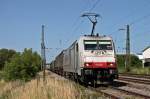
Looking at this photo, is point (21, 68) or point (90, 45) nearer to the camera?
point (90, 45)

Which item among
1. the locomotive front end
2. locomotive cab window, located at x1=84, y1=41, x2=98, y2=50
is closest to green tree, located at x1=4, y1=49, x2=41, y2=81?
locomotive cab window, located at x1=84, y1=41, x2=98, y2=50

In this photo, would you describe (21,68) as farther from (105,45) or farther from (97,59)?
(97,59)

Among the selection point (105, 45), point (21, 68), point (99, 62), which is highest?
point (105, 45)

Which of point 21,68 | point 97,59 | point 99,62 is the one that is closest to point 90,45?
point 97,59

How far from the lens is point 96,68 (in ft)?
82.5

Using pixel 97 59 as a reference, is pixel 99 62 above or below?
below

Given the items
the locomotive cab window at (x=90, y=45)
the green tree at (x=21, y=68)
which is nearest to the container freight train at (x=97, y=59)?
the locomotive cab window at (x=90, y=45)

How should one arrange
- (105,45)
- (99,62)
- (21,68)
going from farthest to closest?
1. (21,68)
2. (105,45)
3. (99,62)

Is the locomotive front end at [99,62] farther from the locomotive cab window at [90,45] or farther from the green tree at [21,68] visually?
the green tree at [21,68]

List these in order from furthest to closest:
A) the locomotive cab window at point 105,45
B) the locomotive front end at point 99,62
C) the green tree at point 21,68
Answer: the green tree at point 21,68, the locomotive cab window at point 105,45, the locomotive front end at point 99,62

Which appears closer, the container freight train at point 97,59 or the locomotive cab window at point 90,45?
the container freight train at point 97,59

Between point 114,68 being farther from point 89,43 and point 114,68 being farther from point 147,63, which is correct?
point 147,63

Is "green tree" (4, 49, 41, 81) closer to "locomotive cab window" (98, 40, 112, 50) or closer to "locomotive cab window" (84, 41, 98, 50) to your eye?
"locomotive cab window" (84, 41, 98, 50)

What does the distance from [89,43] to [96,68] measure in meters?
1.81
